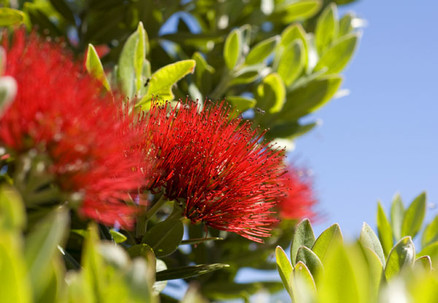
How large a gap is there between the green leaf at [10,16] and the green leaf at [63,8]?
703 mm

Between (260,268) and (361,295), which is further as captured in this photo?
(260,268)

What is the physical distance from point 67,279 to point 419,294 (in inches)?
21.3

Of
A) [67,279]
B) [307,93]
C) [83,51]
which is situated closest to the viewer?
[67,279]

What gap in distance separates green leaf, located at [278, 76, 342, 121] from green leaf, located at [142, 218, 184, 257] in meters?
0.81

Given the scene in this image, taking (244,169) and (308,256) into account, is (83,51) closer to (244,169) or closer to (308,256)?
(244,169)

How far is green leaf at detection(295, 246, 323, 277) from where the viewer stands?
3.35ft

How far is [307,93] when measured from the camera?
73.3 inches

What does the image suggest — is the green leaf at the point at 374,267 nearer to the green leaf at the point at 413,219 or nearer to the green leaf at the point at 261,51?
the green leaf at the point at 413,219

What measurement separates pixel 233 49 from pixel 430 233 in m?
0.85

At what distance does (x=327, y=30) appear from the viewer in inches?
82.0

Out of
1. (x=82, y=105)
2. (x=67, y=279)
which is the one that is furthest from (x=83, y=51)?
(x=67, y=279)

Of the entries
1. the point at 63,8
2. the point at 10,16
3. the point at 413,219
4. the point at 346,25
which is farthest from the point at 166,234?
the point at 346,25

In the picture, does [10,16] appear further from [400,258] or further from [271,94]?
[400,258]

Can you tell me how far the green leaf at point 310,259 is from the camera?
3.35ft
